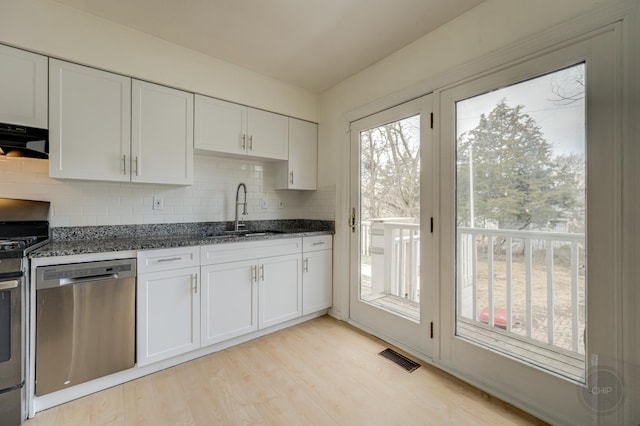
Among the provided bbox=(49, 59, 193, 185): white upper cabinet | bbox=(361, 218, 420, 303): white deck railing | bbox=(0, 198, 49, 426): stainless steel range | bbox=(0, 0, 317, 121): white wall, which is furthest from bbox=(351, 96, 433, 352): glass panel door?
bbox=(0, 198, 49, 426): stainless steel range

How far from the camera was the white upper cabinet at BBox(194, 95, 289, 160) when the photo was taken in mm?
2430

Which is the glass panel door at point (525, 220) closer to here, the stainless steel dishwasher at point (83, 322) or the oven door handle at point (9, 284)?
the stainless steel dishwasher at point (83, 322)

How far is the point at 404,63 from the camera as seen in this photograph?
2.27 metres

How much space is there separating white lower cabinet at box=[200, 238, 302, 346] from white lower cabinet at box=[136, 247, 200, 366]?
8cm

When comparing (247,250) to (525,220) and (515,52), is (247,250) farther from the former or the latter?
(515,52)

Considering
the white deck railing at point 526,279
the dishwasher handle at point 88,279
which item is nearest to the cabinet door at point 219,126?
the dishwasher handle at point 88,279

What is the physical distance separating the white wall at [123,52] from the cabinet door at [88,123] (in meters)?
0.10

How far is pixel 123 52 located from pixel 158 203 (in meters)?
1.22

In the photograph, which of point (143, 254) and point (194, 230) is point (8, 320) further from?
point (194, 230)

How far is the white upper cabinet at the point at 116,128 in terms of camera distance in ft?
6.08

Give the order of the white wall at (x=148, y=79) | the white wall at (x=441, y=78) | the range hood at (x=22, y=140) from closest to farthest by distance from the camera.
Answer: the white wall at (x=441, y=78)
the range hood at (x=22, y=140)
the white wall at (x=148, y=79)

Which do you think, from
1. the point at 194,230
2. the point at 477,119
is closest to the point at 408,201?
the point at 477,119

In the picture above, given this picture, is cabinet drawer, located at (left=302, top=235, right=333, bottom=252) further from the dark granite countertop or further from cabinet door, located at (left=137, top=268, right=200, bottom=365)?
cabinet door, located at (left=137, top=268, right=200, bottom=365)

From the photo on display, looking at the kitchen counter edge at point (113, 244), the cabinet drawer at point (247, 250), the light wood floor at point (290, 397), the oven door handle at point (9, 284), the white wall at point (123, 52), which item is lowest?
the light wood floor at point (290, 397)
